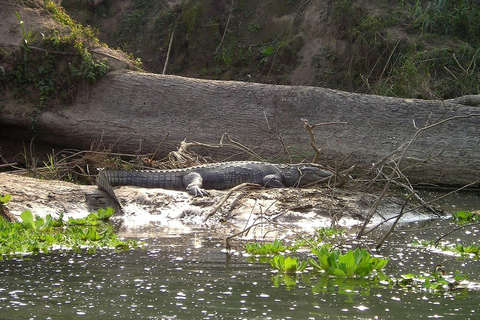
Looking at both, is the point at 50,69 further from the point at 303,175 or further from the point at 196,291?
the point at 196,291

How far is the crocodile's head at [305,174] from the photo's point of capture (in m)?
7.99

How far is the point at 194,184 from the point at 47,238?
9.08ft

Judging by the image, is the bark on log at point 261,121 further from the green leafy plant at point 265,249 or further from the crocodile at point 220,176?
the green leafy plant at point 265,249

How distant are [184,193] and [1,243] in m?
2.85

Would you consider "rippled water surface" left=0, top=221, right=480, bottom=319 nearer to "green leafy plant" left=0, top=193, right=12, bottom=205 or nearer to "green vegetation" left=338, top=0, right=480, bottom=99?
"green leafy plant" left=0, top=193, right=12, bottom=205

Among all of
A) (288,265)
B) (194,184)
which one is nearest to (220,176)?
(194,184)

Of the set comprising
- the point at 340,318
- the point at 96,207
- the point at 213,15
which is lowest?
the point at 96,207

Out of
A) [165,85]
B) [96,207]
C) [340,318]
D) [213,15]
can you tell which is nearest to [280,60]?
[213,15]

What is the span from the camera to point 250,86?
10016 millimetres

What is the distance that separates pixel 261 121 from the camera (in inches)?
383

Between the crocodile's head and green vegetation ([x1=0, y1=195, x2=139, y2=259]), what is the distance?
123 inches

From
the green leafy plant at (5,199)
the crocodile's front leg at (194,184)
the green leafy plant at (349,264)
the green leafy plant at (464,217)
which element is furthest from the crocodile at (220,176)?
the green leafy plant at (349,264)

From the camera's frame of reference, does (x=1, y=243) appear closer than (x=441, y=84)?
Yes

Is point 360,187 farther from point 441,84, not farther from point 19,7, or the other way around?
point 19,7
